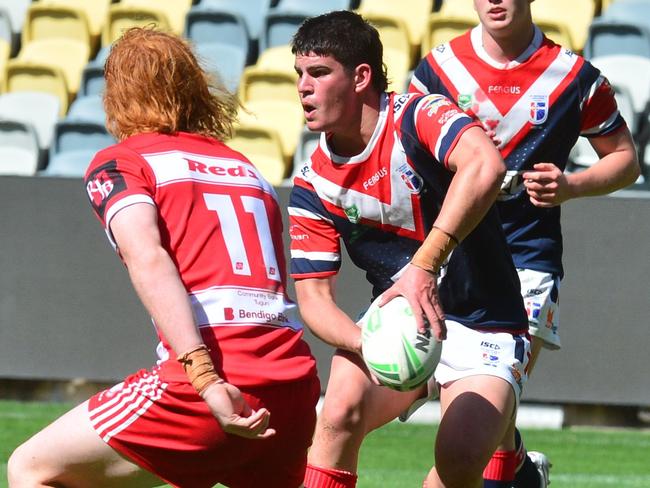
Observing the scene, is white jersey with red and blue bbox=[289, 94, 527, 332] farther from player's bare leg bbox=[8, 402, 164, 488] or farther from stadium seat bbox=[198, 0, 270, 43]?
stadium seat bbox=[198, 0, 270, 43]

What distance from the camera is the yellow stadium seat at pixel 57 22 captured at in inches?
484

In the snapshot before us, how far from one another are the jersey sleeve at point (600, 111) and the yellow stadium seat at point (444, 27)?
19.2ft

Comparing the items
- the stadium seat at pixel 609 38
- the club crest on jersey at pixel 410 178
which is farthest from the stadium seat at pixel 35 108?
the club crest on jersey at pixel 410 178

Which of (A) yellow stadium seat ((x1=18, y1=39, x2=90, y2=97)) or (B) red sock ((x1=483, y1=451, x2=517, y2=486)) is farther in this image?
(A) yellow stadium seat ((x1=18, y1=39, x2=90, y2=97))

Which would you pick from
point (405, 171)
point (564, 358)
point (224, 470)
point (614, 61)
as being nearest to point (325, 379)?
point (564, 358)

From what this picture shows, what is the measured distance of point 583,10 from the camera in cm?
1112

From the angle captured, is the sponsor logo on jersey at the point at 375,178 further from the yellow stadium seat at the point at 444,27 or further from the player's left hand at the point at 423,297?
the yellow stadium seat at the point at 444,27

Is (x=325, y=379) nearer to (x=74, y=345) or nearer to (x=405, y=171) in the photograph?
(x=74, y=345)

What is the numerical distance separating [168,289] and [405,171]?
1207 mm

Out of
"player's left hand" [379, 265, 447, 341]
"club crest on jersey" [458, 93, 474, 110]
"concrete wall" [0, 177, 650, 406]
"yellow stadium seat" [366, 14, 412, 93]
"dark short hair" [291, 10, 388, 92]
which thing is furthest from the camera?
"yellow stadium seat" [366, 14, 412, 93]

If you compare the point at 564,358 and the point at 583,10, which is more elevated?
the point at 583,10

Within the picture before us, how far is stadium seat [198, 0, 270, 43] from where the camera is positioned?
40.2 ft

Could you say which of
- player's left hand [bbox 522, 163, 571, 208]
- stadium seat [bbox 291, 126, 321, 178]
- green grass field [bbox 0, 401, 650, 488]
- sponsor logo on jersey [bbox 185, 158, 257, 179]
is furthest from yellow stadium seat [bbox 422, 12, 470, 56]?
sponsor logo on jersey [bbox 185, 158, 257, 179]

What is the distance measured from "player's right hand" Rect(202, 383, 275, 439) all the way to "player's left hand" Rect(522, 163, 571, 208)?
5.34ft
